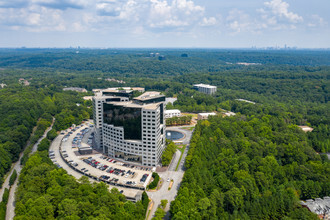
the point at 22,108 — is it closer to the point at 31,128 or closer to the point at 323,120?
the point at 31,128

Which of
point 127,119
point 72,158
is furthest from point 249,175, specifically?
point 72,158

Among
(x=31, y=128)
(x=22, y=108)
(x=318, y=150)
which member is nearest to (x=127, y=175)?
(x=31, y=128)

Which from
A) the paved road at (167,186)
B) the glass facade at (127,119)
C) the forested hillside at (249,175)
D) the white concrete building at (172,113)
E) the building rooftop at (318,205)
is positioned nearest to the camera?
the forested hillside at (249,175)

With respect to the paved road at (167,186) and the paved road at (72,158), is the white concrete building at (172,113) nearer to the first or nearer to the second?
the paved road at (167,186)

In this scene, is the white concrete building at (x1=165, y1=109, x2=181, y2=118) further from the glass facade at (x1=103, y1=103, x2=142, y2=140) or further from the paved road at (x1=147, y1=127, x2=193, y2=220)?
the glass facade at (x1=103, y1=103, x2=142, y2=140)

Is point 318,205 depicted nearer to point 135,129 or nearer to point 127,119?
point 135,129

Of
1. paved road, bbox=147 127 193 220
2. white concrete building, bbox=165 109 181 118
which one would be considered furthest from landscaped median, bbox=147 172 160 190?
white concrete building, bbox=165 109 181 118

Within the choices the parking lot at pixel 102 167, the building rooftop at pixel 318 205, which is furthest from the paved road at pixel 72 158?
the building rooftop at pixel 318 205
